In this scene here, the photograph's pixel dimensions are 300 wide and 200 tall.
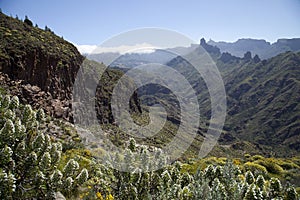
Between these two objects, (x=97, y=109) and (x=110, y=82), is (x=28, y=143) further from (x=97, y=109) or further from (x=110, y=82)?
(x=110, y=82)

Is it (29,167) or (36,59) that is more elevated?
(36,59)

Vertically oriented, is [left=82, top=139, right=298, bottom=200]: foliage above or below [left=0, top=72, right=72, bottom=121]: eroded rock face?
below

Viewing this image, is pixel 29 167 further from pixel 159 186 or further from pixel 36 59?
pixel 36 59

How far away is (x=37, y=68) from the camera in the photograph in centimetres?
4894

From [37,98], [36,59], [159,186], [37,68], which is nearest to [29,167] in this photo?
[159,186]

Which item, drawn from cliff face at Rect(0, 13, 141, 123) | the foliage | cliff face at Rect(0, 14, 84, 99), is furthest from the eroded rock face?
the foliage

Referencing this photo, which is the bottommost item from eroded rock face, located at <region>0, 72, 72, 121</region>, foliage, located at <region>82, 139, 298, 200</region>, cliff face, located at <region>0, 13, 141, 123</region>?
foliage, located at <region>82, 139, 298, 200</region>

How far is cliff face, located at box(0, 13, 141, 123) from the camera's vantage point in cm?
4352

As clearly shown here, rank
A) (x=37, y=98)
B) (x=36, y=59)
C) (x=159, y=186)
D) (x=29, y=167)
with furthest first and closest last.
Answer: (x=36, y=59)
(x=37, y=98)
(x=159, y=186)
(x=29, y=167)

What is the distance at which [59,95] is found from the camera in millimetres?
54281

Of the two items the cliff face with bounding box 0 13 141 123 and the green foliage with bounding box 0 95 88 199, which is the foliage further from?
the cliff face with bounding box 0 13 141 123

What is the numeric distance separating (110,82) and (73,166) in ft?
269

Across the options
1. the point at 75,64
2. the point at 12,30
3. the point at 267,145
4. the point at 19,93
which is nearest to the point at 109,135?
the point at 75,64

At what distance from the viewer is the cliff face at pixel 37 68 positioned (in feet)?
143
